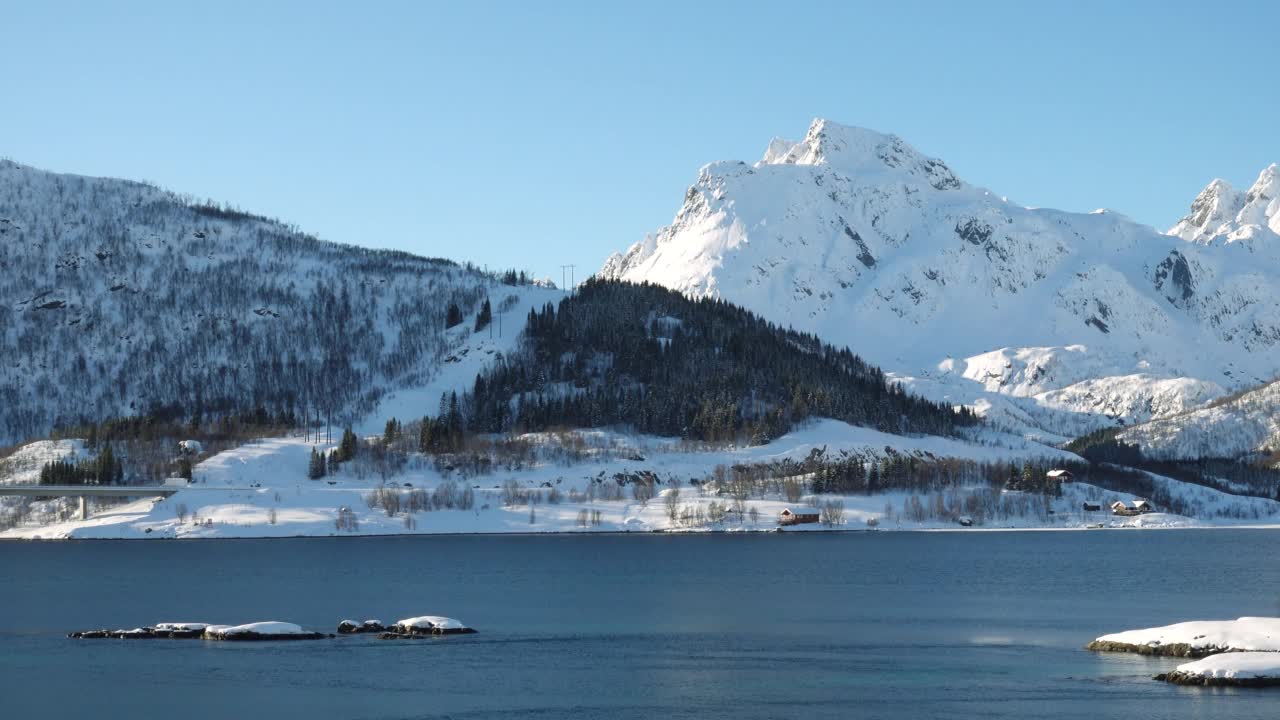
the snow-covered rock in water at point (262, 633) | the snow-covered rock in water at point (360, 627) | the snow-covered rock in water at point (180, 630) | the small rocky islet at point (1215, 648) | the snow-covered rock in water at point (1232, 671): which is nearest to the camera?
the snow-covered rock in water at point (1232, 671)

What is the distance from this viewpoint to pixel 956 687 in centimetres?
8675

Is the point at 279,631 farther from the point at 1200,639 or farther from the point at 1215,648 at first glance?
the point at 1215,648

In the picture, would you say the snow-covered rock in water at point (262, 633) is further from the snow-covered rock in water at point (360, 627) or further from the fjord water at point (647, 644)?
the snow-covered rock in water at point (360, 627)

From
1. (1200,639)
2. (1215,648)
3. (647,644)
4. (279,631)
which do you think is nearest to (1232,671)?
(1215,648)

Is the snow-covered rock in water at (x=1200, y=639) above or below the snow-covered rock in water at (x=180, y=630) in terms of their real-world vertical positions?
above

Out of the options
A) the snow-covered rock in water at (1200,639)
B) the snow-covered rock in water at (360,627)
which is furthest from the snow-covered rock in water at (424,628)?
the snow-covered rock in water at (1200,639)

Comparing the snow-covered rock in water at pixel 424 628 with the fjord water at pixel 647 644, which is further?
the snow-covered rock in water at pixel 424 628

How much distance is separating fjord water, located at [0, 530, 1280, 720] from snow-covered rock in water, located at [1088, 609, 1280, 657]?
7.99ft

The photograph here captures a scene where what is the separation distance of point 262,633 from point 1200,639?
59.8 metres

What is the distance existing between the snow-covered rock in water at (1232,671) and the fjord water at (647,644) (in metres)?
1.56

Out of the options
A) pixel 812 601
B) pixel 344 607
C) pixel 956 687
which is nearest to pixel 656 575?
pixel 812 601

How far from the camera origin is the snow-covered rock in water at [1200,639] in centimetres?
9025

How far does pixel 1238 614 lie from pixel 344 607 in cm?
7001

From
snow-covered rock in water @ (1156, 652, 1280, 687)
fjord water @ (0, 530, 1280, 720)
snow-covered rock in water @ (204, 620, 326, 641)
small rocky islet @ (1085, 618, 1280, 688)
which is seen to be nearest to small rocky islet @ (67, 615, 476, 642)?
snow-covered rock in water @ (204, 620, 326, 641)
